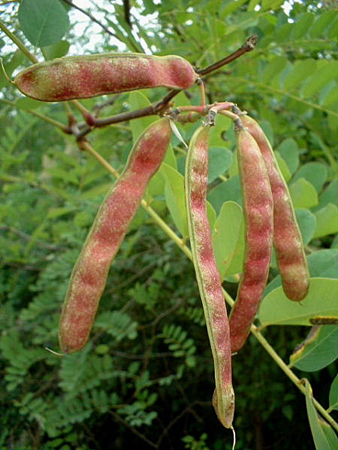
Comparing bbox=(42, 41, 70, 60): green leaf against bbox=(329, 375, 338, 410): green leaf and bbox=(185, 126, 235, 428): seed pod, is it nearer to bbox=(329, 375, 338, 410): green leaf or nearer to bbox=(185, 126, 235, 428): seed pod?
bbox=(185, 126, 235, 428): seed pod

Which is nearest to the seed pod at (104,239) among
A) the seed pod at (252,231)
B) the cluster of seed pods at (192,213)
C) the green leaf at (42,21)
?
the cluster of seed pods at (192,213)

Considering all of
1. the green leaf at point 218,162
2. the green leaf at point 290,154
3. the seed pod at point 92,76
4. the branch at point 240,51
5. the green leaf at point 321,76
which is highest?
the seed pod at point 92,76

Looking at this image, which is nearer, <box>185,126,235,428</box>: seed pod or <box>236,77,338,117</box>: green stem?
<box>185,126,235,428</box>: seed pod

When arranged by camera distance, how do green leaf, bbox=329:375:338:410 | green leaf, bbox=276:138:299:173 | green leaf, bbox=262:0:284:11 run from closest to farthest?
green leaf, bbox=329:375:338:410 < green leaf, bbox=262:0:284:11 < green leaf, bbox=276:138:299:173

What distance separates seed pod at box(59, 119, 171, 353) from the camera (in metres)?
0.67

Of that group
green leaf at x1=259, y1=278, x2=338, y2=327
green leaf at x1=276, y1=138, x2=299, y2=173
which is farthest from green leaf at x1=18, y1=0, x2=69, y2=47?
green leaf at x1=276, y1=138, x2=299, y2=173

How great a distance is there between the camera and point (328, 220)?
3.30 feet

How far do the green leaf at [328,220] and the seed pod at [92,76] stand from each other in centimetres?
44

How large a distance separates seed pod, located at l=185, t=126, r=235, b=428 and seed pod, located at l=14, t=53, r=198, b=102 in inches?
3.5

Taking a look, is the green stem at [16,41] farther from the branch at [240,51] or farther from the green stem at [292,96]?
the green stem at [292,96]

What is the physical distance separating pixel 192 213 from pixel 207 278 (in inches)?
3.0

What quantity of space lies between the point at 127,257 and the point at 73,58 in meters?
1.51

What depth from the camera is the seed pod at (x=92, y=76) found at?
1.98ft

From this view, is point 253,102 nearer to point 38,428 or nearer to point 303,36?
point 303,36
